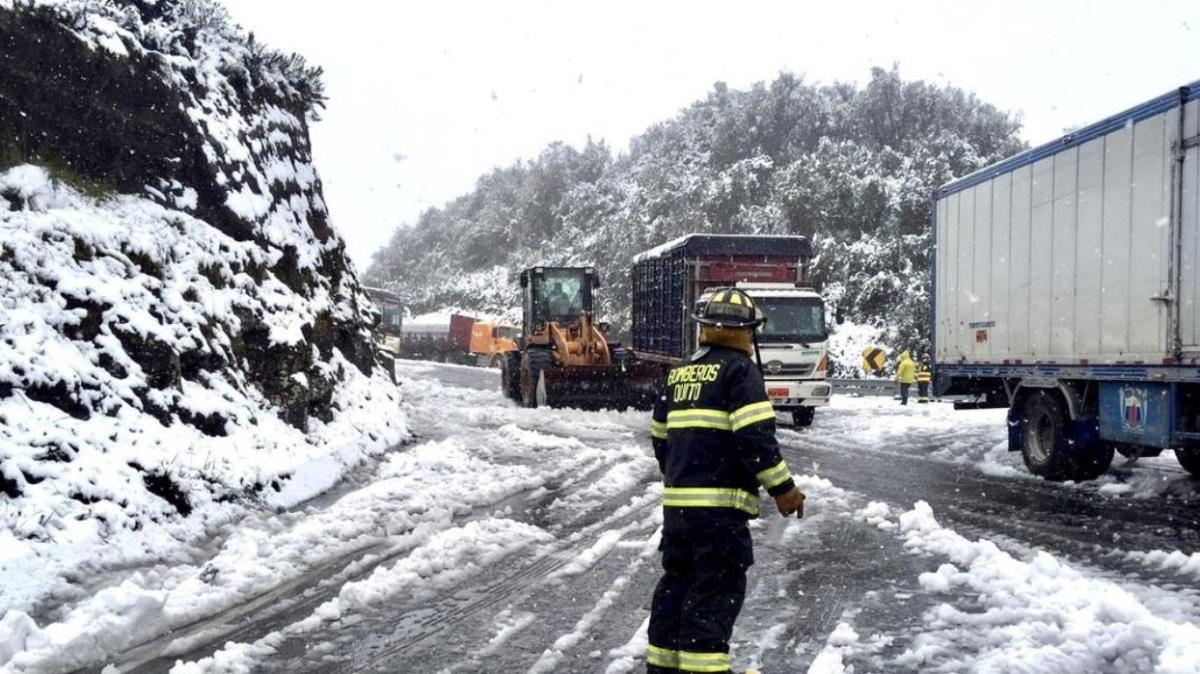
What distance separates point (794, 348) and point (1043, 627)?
472 inches

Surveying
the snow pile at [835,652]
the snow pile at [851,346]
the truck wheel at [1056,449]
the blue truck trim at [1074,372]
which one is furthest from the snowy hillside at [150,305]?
the snow pile at [851,346]

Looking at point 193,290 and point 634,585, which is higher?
point 193,290

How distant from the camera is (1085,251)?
10891mm

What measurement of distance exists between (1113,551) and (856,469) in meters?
5.03

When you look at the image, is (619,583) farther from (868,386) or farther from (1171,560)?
(868,386)

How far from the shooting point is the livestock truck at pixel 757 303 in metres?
17.3

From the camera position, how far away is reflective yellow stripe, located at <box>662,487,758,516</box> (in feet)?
14.3

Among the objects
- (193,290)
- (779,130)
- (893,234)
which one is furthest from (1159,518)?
(779,130)

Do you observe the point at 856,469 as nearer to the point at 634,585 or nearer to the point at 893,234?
the point at 634,585

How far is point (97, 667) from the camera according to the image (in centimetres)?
488

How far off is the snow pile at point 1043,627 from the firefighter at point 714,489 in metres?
1.36

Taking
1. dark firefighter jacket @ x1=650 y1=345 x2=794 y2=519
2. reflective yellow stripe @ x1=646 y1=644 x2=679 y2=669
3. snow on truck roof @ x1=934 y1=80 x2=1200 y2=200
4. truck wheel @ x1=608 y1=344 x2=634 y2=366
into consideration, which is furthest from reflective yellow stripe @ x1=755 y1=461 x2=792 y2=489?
truck wheel @ x1=608 y1=344 x2=634 y2=366

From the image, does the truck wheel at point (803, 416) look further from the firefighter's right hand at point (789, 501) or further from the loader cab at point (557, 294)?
the firefighter's right hand at point (789, 501)

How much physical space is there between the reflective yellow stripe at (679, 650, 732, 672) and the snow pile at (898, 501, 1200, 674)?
1.29 meters
